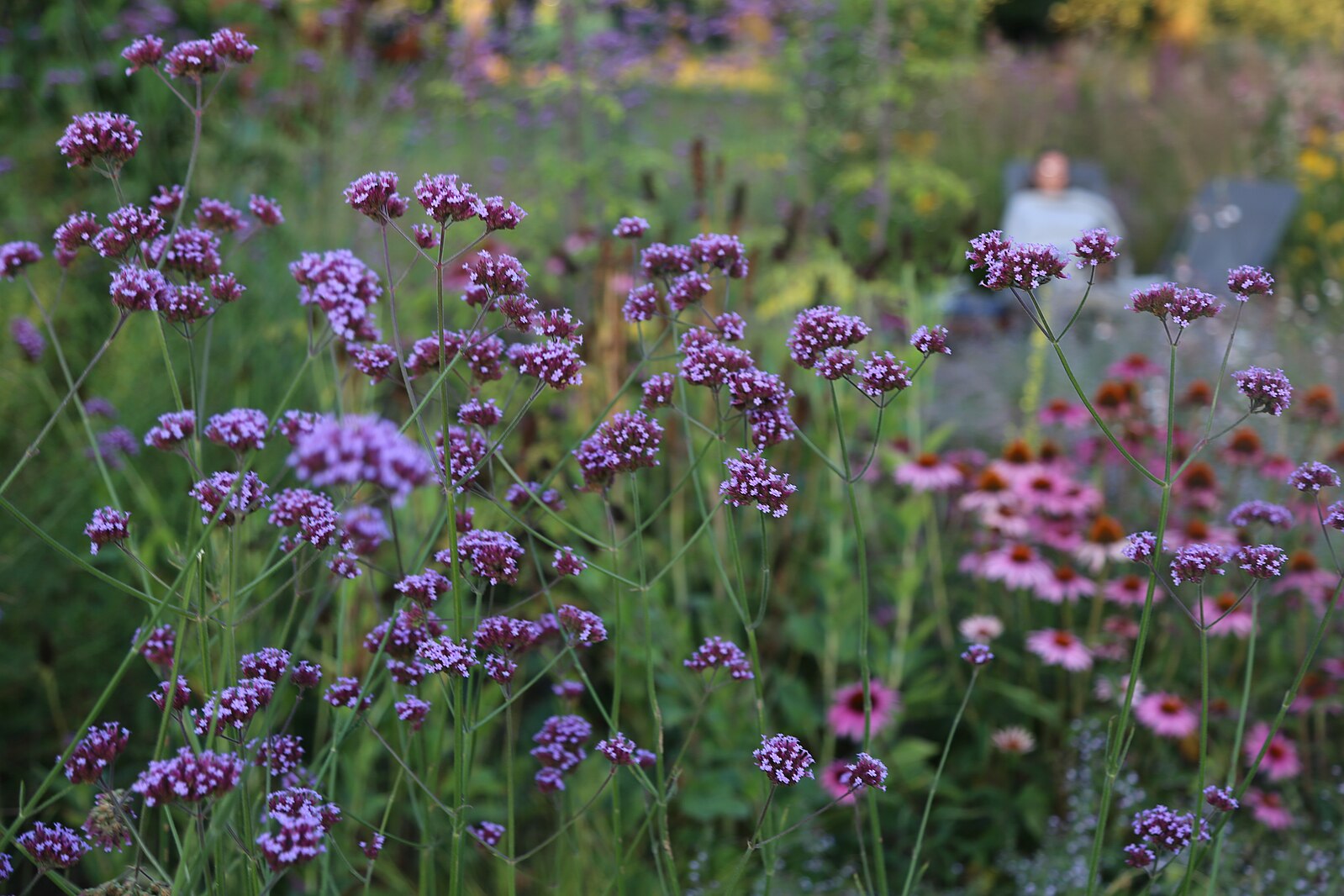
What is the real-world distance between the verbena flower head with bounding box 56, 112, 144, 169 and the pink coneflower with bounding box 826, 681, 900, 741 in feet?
6.40

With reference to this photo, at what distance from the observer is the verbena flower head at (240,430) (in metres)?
1.27

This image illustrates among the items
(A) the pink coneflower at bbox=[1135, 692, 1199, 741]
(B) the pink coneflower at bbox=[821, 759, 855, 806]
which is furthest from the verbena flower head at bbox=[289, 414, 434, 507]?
(A) the pink coneflower at bbox=[1135, 692, 1199, 741]

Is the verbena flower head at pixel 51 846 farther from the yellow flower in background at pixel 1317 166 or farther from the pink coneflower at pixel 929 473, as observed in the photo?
the yellow flower in background at pixel 1317 166

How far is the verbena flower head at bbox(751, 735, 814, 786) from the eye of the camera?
1.33 meters

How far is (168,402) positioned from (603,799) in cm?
177

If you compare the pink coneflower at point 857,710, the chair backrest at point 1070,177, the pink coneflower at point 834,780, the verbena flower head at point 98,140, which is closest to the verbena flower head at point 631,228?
the verbena flower head at point 98,140

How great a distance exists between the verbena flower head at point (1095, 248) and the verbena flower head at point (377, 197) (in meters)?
0.80

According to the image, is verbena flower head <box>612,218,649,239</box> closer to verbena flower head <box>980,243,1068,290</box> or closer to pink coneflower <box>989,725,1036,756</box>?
verbena flower head <box>980,243,1068,290</box>

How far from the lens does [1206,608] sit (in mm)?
3043

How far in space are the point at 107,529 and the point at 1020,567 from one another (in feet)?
7.63

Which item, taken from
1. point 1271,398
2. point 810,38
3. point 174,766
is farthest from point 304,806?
point 810,38

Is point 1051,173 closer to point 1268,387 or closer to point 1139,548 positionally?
point 1268,387

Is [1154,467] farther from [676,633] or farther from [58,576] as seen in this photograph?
[58,576]

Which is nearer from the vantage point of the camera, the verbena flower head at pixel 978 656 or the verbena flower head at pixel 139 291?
the verbena flower head at pixel 139 291
